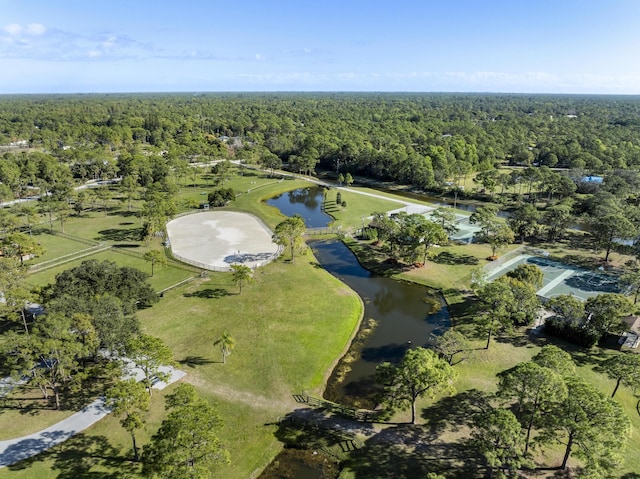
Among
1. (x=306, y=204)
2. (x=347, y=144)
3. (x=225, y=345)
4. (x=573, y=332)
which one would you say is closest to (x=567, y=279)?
(x=573, y=332)

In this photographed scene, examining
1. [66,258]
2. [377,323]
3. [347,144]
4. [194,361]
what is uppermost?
[347,144]

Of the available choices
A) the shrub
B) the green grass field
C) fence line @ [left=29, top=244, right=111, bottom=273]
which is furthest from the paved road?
the shrub

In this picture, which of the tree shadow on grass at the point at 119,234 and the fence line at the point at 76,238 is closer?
the fence line at the point at 76,238

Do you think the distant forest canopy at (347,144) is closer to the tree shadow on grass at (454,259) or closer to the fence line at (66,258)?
the fence line at (66,258)

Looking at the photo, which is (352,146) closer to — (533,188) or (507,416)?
(533,188)

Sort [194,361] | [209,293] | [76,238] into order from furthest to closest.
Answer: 1. [76,238]
2. [209,293]
3. [194,361]

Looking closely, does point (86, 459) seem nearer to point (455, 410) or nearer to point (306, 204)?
point (455, 410)

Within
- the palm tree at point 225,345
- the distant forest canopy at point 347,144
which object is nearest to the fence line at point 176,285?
the palm tree at point 225,345
